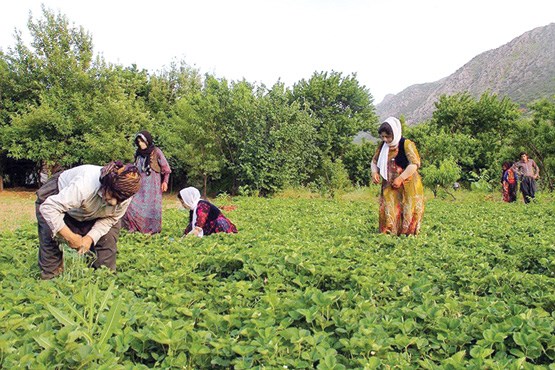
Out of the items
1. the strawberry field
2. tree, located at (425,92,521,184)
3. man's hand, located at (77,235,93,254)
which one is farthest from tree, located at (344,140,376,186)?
man's hand, located at (77,235,93,254)

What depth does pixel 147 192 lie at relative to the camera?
6.88 m

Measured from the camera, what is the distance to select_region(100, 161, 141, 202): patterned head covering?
11.0 ft

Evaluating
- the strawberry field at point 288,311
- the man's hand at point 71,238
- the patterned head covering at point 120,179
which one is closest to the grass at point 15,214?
the man's hand at point 71,238

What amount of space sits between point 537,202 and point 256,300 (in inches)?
442

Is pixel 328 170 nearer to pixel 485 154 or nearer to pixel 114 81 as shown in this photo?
pixel 485 154

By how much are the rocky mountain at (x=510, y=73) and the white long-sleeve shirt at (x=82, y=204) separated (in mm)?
52451

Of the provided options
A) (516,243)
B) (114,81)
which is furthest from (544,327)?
(114,81)

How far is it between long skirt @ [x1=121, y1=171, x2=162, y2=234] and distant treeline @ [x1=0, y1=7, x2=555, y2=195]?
879 centimetres

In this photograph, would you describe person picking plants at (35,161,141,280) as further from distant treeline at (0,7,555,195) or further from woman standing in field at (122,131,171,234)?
distant treeline at (0,7,555,195)

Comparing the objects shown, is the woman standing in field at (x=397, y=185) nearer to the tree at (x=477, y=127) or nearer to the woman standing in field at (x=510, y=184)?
the woman standing in field at (x=510, y=184)

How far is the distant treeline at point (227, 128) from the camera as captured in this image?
56.0ft

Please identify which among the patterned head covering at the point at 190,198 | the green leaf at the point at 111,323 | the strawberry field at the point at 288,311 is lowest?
the strawberry field at the point at 288,311

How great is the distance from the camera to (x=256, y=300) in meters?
2.85

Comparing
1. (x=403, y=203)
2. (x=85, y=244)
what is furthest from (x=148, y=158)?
(x=403, y=203)
